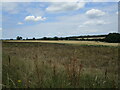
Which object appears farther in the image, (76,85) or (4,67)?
(4,67)

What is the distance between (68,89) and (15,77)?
1.60 metres

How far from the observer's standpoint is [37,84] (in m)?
3.44

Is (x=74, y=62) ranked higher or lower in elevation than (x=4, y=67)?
higher

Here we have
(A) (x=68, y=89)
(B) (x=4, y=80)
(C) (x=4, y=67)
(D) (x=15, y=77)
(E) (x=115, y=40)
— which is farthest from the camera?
(E) (x=115, y=40)

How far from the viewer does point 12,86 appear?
3400mm

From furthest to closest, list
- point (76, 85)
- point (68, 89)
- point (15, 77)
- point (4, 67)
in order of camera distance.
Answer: point (4, 67) → point (15, 77) → point (76, 85) → point (68, 89)

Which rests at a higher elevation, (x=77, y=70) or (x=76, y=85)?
(x=77, y=70)

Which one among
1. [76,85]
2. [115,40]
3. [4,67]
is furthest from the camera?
[115,40]

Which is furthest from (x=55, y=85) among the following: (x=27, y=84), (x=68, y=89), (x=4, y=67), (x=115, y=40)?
(x=115, y=40)

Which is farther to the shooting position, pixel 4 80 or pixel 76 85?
pixel 4 80

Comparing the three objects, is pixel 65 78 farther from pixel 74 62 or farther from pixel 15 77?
pixel 15 77

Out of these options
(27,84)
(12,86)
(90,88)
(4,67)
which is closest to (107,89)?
(90,88)

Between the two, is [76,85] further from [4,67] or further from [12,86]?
[4,67]

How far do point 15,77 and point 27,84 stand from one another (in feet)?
2.87
